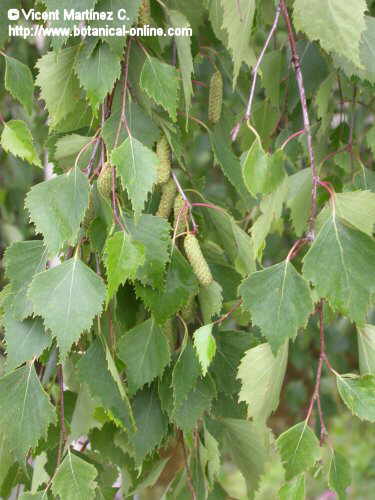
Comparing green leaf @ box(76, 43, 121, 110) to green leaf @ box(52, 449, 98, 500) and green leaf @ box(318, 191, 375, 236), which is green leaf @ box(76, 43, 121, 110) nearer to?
green leaf @ box(318, 191, 375, 236)

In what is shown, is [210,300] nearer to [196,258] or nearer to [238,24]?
[196,258]

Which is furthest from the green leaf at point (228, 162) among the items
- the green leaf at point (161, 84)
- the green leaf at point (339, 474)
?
the green leaf at point (339, 474)

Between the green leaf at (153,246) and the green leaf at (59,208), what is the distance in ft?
0.18

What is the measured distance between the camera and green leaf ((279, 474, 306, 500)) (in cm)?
65

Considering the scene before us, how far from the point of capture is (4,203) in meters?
1.78

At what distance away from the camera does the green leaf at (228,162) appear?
87 centimetres

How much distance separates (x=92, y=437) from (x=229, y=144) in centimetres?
40

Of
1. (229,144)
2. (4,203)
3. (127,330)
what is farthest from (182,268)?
(4,203)

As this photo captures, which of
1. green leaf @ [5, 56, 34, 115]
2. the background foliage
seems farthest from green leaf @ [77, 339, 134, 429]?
green leaf @ [5, 56, 34, 115]

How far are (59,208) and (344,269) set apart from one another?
27 centimetres

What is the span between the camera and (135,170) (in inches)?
27.2

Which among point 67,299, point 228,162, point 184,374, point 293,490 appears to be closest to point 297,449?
point 293,490

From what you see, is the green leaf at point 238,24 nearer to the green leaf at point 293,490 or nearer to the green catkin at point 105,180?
the green catkin at point 105,180

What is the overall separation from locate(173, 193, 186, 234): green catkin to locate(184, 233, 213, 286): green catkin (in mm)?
15
